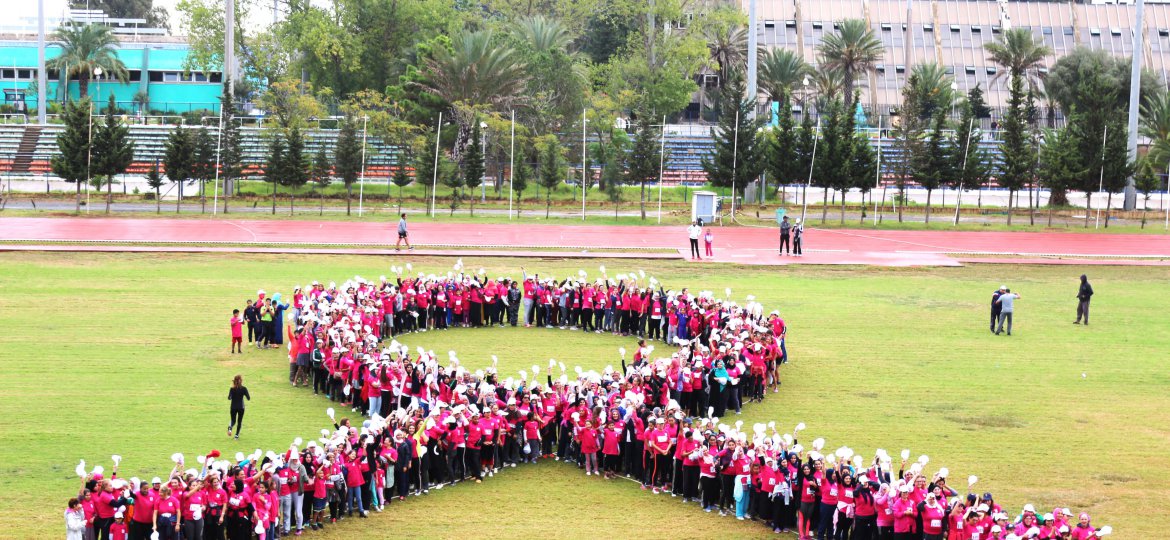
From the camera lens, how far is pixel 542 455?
59.8 feet

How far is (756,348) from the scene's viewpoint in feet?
69.6

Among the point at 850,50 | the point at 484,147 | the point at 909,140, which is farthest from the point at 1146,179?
the point at 484,147

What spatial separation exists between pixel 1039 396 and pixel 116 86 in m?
79.6

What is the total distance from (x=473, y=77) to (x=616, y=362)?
45.0 meters

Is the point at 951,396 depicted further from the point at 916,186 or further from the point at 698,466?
the point at 916,186

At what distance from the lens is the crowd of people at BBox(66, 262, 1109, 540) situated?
13.4 m

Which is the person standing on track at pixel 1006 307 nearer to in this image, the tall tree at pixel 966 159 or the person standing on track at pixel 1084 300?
the person standing on track at pixel 1084 300

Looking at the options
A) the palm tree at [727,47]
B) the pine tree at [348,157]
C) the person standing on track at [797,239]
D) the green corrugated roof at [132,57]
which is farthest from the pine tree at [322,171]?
the green corrugated roof at [132,57]

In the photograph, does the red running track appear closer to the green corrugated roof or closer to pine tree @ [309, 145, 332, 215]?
pine tree @ [309, 145, 332, 215]

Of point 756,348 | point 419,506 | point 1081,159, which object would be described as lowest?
point 419,506

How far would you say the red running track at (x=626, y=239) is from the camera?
43312mm

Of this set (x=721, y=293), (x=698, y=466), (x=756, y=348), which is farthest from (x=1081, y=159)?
(x=698, y=466)

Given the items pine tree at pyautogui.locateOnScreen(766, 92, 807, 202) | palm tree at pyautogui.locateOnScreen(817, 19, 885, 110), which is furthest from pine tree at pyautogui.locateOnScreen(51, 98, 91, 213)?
palm tree at pyautogui.locateOnScreen(817, 19, 885, 110)

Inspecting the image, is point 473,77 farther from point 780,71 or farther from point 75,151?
point 75,151
